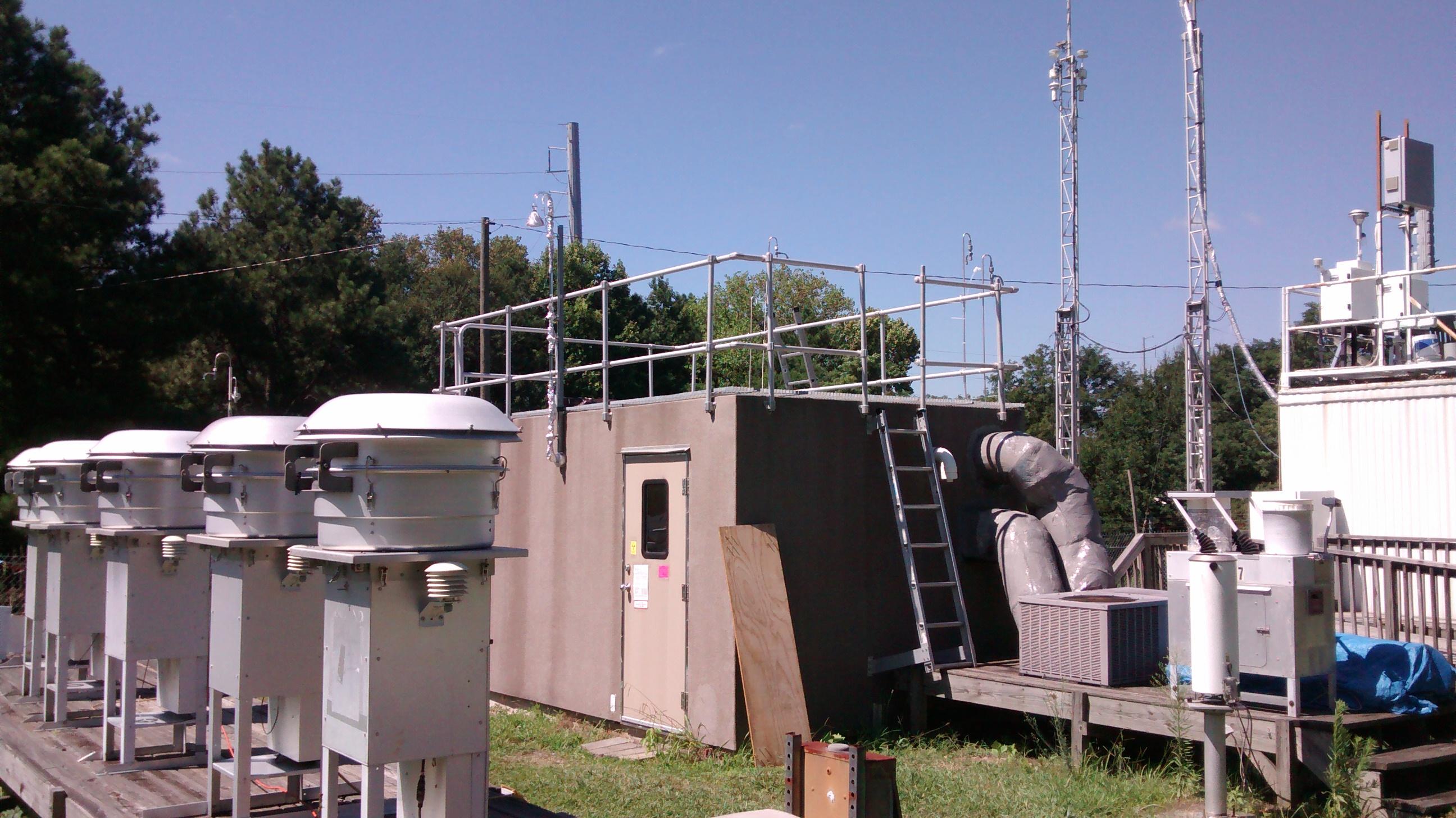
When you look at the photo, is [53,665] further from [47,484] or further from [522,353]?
[522,353]

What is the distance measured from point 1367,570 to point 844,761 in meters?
9.87

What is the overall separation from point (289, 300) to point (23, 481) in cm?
2520

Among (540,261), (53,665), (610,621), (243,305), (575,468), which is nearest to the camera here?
(53,665)

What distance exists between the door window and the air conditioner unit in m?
3.05

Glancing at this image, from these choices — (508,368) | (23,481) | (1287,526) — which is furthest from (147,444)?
(1287,526)

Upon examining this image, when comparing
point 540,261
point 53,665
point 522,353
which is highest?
point 540,261

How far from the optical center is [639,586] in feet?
33.4

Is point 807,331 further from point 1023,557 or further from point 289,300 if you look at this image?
point 1023,557

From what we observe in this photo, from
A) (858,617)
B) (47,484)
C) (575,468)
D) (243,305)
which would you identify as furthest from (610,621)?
(243,305)

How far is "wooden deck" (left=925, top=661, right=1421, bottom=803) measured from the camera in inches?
281

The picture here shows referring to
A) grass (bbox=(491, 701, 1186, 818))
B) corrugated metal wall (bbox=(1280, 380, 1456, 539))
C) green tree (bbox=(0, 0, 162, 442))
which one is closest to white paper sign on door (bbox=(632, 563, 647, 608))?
grass (bbox=(491, 701, 1186, 818))

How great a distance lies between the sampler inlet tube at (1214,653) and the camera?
657 cm

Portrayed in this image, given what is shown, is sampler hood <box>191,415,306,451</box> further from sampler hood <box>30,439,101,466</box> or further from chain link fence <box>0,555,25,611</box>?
chain link fence <box>0,555,25,611</box>

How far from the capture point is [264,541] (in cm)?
612
